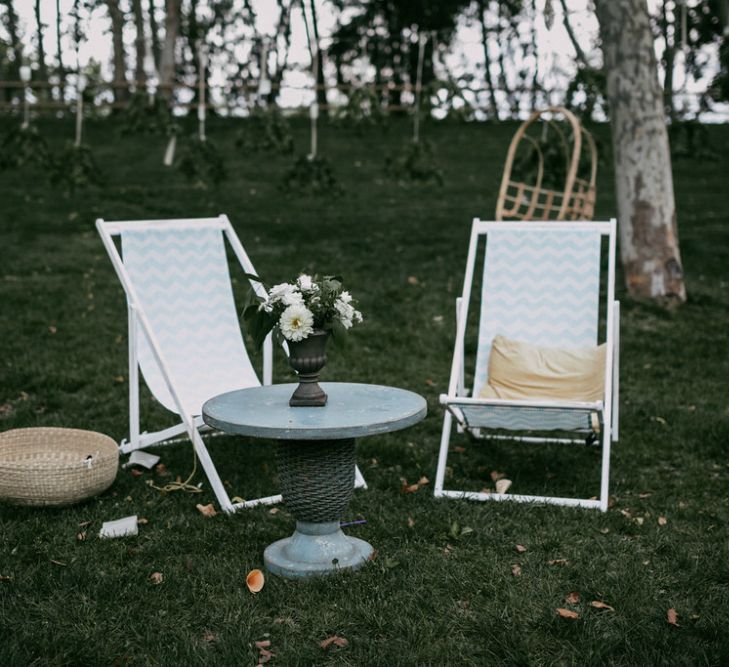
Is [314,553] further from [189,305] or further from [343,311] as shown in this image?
[189,305]

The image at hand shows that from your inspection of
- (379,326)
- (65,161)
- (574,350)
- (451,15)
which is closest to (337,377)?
(379,326)

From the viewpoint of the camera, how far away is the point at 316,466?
3.37 meters

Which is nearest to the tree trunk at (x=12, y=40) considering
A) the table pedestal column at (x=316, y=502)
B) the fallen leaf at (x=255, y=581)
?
the table pedestal column at (x=316, y=502)

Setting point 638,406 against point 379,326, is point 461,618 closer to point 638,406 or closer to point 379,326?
point 638,406

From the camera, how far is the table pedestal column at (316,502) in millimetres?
3367

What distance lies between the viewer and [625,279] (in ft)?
26.2

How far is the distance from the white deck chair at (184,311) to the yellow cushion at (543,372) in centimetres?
118

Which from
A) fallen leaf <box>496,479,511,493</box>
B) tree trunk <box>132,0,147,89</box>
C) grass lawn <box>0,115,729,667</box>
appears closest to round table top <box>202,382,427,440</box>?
grass lawn <box>0,115,729,667</box>

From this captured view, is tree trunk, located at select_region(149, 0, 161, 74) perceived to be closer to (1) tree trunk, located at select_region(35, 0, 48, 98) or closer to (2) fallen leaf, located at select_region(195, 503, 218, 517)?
(1) tree trunk, located at select_region(35, 0, 48, 98)

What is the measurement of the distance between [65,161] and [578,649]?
24.6ft

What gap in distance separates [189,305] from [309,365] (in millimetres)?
1735

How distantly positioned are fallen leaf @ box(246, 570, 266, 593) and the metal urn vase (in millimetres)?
631

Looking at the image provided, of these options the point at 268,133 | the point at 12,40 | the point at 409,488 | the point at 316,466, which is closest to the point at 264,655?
the point at 316,466

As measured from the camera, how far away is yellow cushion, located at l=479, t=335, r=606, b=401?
471cm
